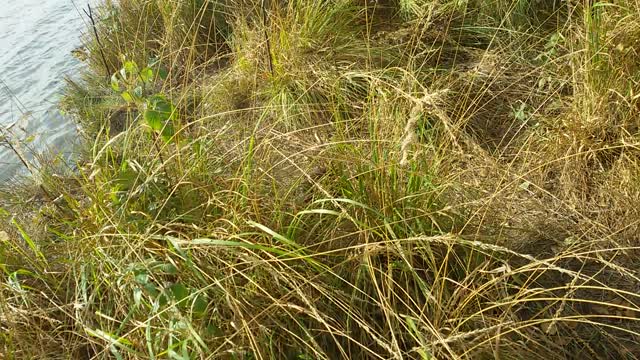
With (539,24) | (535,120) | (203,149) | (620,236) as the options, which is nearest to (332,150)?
(203,149)

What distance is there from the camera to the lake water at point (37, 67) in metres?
3.30

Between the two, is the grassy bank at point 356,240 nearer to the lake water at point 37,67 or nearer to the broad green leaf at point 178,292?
the broad green leaf at point 178,292

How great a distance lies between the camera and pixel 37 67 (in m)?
4.02

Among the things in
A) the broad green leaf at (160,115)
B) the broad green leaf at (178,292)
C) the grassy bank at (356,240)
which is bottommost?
the grassy bank at (356,240)

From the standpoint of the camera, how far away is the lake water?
330cm

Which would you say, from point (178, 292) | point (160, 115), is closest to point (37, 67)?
point (160, 115)

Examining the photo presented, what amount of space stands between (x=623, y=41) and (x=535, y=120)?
1.43 ft

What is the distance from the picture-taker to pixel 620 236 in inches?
64.1

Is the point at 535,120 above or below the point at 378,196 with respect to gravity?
below

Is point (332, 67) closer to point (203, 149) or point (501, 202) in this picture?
point (203, 149)

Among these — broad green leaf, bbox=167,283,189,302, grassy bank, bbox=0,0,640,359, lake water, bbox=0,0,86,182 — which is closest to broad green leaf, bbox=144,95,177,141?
grassy bank, bbox=0,0,640,359

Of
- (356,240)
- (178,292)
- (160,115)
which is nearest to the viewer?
(178,292)

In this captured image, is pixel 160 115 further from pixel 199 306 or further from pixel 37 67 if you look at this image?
pixel 37 67

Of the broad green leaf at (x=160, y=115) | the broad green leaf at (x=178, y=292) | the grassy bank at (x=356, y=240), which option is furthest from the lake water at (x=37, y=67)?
the broad green leaf at (x=178, y=292)
